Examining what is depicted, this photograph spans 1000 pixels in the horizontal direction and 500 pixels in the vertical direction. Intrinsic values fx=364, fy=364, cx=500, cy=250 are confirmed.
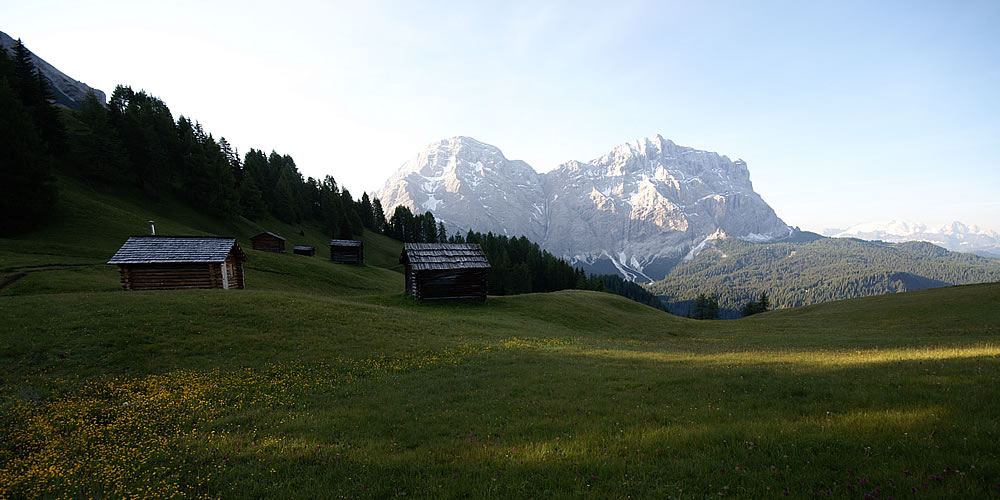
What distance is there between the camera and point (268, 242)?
68.6 metres

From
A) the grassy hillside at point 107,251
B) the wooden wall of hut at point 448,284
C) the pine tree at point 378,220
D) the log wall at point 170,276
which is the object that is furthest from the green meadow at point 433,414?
the pine tree at point 378,220

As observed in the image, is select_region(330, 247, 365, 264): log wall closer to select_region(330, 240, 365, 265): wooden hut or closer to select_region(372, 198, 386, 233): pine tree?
select_region(330, 240, 365, 265): wooden hut

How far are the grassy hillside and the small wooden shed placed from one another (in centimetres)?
522

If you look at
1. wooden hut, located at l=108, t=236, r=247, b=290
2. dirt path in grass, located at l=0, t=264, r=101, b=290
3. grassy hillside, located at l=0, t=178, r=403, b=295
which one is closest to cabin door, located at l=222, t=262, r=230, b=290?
wooden hut, located at l=108, t=236, r=247, b=290

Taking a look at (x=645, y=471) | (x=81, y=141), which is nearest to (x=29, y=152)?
(x=81, y=141)

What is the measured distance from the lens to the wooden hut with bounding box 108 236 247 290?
103ft

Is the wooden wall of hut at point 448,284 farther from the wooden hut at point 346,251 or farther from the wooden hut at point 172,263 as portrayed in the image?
the wooden hut at point 346,251

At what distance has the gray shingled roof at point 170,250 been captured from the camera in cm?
3158

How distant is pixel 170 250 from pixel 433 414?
36.2 metres

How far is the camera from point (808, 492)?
534 cm

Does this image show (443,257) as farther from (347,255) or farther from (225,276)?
(347,255)

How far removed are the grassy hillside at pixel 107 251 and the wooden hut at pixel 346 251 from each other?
438cm

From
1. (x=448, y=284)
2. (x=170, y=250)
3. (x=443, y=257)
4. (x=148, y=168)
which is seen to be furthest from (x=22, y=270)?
(x=148, y=168)

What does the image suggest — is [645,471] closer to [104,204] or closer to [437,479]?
[437,479]
